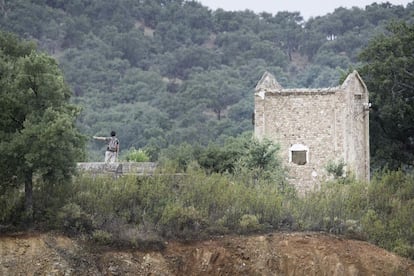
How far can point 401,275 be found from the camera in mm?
28344

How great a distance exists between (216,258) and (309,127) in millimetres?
8688

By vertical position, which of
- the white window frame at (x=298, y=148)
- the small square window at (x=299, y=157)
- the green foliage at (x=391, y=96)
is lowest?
the small square window at (x=299, y=157)

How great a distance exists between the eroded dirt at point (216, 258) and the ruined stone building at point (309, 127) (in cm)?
557

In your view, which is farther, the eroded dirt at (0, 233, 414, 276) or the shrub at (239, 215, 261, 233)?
the shrub at (239, 215, 261, 233)

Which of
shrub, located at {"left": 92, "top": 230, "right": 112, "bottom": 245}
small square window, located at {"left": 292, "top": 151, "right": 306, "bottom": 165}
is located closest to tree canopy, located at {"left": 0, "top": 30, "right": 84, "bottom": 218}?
shrub, located at {"left": 92, "top": 230, "right": 112, "bottom": 245}

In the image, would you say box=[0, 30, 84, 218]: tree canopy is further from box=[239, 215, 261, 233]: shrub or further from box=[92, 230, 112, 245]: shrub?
box=[239, 215, 261, 233]: shrub

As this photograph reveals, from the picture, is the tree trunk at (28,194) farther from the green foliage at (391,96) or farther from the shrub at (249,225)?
the green foliage at (391,96)

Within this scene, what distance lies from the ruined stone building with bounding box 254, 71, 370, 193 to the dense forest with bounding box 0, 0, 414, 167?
26727 mm

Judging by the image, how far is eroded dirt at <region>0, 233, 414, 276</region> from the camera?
2591 cm

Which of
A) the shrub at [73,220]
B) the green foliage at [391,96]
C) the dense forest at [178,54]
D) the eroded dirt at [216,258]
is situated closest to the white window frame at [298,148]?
the eroded dirt at [216,258]

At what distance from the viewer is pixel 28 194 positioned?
1063 inches

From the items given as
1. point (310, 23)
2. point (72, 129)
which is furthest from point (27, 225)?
point (310, 23)

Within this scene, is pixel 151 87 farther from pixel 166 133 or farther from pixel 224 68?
pixel 166 133

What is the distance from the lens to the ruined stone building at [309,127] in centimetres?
3419
